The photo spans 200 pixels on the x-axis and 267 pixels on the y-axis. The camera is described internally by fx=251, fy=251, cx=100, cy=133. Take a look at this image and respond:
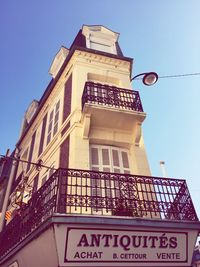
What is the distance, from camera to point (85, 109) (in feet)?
27.9

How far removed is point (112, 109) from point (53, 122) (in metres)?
3.84

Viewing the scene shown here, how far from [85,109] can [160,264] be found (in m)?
5.06

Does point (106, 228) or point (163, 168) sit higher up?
point (163, 168)

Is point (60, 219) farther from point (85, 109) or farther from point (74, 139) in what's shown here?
point (85, 109)

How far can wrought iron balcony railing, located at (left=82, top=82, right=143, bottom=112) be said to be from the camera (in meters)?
8.97

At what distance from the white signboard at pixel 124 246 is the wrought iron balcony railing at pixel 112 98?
15.0 ft

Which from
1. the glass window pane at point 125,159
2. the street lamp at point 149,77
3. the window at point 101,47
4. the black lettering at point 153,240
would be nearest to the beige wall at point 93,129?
the glass window pane at point 125,159

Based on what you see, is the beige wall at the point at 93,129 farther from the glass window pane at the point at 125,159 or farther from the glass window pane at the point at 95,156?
the glass window pane at the point at 95,156

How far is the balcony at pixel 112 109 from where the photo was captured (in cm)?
862

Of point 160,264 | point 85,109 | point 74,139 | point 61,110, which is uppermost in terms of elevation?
point 61,110

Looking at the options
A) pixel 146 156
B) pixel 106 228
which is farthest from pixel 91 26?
pixel 106 228

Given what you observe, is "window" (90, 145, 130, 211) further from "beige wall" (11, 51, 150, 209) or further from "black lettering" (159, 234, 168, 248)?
"black lettering" (159, 234, 168, 248)

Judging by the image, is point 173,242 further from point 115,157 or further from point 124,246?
point 115,157

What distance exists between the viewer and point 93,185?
7.63 m
